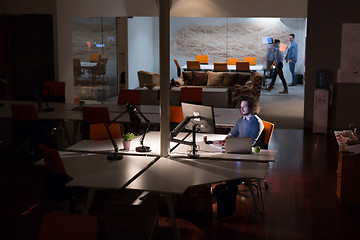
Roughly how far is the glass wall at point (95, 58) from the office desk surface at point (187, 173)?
27.4ft

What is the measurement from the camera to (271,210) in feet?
21.2

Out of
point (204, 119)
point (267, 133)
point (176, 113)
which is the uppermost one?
point (204, 119)

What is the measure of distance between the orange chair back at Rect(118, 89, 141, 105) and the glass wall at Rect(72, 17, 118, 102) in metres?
3.99

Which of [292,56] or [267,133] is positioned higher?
[292,56]

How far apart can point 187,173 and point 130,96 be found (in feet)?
16.0

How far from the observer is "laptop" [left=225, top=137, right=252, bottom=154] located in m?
6.09

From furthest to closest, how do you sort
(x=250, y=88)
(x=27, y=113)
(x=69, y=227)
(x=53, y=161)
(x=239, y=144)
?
(x=250, y=88), (x=27, y=113), (x=239, y=144), (x=53, y=161), (x=69, y=227)

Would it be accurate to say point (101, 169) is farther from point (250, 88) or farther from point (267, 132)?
point (250, 88)

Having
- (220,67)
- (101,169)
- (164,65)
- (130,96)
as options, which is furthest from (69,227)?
(220,67)

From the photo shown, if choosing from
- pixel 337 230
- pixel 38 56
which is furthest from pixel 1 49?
pixel 337 230

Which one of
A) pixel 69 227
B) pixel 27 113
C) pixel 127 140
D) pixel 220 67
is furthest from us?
pixel 220 67

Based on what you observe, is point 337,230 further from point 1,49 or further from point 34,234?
point 1,49

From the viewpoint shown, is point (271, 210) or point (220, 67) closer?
point (271, 210)

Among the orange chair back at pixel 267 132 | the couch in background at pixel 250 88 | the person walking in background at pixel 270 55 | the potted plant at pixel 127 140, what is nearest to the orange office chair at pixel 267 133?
the orange chair back at pixel 267 132
